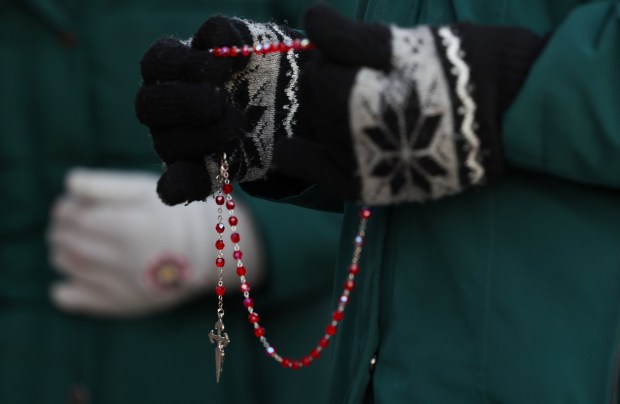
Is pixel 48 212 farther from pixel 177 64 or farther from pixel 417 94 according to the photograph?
pixel 417 94

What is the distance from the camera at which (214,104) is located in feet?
2.74

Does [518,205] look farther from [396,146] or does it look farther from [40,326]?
[40,326]

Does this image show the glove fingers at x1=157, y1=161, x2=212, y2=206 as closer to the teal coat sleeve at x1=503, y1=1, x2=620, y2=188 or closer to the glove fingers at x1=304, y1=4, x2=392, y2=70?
the glove fingers at x1=304, y1=4, x2=392, y2=70

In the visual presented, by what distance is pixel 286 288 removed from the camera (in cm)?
167

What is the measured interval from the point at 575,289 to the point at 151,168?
43.8 inches

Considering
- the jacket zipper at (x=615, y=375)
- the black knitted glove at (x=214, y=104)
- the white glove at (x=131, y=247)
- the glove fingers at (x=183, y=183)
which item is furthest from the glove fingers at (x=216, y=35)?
the white glove at (x=131, y=247)

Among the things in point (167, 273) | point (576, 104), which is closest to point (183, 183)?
point (576, 104)

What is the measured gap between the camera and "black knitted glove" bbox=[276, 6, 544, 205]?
2.30 feet

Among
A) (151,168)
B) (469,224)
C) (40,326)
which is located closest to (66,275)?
(40,326)

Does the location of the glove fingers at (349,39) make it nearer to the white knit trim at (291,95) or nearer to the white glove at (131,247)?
the white knit trim at (291,95)

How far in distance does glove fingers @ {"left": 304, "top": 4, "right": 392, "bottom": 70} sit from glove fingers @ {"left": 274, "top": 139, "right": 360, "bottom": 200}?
0.09m

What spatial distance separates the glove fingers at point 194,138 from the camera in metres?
0.85

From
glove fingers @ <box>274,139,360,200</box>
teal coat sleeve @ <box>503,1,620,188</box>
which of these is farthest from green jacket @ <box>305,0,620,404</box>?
glove fingers @ <box>274,139,360,200</box>

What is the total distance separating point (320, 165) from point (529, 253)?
215mm
